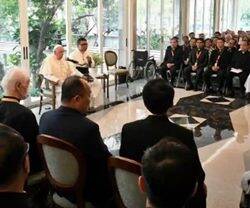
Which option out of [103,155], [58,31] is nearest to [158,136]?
[103,155]

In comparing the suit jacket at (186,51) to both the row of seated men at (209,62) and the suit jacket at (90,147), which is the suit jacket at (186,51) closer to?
the row of seated men at (209,62)

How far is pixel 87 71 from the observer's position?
6.89 m

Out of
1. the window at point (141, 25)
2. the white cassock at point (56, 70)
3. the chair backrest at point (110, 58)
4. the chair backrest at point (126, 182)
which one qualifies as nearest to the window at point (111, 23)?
the chair backrest at point (110, 58)

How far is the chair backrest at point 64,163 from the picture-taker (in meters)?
2.27

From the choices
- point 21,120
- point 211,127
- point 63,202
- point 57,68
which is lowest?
point 211,127

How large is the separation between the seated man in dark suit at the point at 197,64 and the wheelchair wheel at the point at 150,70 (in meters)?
1.06

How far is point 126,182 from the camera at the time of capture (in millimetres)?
2082

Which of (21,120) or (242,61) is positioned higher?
(242,61)

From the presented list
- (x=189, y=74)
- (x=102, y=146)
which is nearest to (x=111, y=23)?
(x=189, y=74)

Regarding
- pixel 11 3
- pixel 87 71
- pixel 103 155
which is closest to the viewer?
pixel 103 155

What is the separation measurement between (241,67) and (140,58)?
8.04 ft

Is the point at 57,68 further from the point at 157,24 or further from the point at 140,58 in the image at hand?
the point at 157,24

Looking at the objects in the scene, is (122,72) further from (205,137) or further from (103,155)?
(103,155)

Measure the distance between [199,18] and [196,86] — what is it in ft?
20.2
